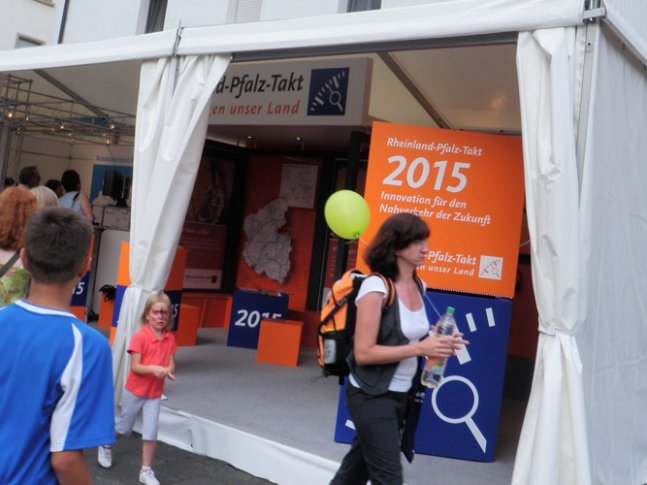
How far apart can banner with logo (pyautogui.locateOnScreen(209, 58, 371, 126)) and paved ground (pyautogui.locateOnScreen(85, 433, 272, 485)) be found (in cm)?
419

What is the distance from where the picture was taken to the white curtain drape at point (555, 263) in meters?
3.43

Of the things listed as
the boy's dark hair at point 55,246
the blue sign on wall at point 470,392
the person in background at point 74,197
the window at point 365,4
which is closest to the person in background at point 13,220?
the boy's dark hair at point 55,246

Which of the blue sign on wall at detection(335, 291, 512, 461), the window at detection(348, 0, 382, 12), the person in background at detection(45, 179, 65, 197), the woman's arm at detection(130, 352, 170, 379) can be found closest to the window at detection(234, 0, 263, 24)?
the window at detection(348, 0, 382, 12)

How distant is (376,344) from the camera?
3.04m

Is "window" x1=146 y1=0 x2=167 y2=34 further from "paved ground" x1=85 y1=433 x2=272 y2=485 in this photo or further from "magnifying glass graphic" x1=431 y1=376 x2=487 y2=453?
"magnifying glass graphic" x1=431 y1=376 x2=487 y2=453

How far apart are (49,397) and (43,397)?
0.01 m

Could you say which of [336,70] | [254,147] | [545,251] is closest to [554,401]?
[545,251]

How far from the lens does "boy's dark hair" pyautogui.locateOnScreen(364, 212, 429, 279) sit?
3168 mm

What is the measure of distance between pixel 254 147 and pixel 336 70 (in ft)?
9.11

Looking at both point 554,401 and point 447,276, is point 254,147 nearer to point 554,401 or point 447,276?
point 447,276

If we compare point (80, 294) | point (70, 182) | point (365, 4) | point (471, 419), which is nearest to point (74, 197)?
point (70, 182)

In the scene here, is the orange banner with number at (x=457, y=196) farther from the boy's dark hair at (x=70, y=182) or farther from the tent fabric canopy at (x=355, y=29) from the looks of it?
the boy's dark hair at (x=70, y=182)

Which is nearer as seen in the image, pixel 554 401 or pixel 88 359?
pixel 88 359

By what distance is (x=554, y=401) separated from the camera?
3.43 metres
